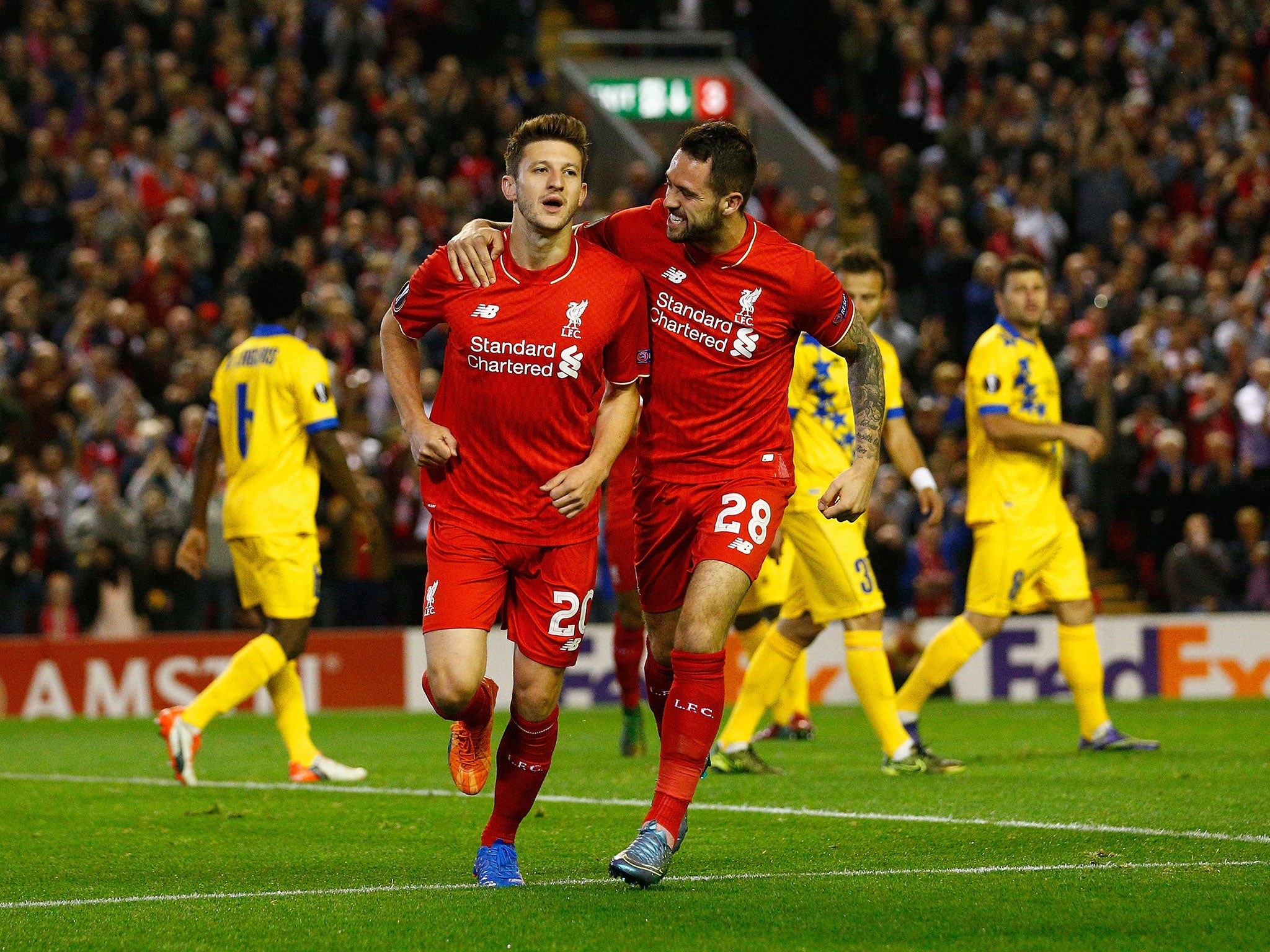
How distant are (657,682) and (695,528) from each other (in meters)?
0.88

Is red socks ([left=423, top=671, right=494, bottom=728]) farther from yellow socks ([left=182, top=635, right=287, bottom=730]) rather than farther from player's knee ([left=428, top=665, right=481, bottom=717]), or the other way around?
yellow socks ([left=182, top=635, right=287, bottom=730])

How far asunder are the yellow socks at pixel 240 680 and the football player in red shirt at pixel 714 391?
12.0 feet

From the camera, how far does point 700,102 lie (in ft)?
81.3

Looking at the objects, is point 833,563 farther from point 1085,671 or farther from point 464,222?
point 464,222

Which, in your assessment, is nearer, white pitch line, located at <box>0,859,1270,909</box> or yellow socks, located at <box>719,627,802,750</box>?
white pitch line, located at <box>0,859,1270,909</box>

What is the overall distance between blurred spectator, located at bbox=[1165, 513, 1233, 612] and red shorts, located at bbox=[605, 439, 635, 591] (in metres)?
8.82

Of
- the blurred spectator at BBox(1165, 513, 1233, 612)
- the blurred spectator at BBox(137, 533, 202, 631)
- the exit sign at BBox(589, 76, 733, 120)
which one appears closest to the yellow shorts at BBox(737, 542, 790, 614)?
the blurred spectator at BBox(137, 533, 202, 631)

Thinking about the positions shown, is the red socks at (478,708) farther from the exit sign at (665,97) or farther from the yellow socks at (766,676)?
the exit sign at (665,97)

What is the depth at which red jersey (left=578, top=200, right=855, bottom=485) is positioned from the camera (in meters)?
6.70

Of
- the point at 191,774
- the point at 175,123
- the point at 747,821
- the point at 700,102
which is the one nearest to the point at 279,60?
the point at 175,123

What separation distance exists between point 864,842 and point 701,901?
1.56 m

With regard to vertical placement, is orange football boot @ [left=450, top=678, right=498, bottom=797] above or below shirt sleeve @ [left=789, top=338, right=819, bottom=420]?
below

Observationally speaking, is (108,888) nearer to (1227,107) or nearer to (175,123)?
(175,123)

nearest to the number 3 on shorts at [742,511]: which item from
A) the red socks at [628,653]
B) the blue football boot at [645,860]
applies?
the blue football boot at [645,860]
